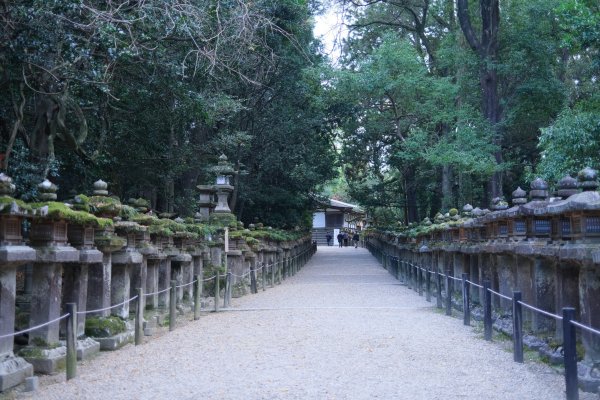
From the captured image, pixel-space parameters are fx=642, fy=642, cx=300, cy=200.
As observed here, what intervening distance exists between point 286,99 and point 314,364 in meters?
20.6

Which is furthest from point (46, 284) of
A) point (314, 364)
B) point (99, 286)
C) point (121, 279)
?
point (314, 364)

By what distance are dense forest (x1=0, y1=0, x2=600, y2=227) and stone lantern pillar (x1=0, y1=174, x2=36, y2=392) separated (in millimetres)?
4779

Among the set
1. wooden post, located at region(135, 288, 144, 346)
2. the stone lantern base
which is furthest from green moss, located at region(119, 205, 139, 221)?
the stone lantern base

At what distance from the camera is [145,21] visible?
12.7 metres

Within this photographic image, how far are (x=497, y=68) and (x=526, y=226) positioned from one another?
14.7 meters

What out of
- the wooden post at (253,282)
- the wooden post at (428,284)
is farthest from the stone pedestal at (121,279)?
the wooden post at (253,282)

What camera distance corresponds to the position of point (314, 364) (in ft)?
26.3

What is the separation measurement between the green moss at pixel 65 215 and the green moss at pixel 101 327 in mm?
1401

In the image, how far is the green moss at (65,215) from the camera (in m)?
7.30

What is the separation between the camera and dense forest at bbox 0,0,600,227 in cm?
1195

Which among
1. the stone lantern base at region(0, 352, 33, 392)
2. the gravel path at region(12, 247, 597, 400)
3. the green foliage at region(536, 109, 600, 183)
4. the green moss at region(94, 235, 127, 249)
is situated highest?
the green foliage at region(536, 109, 600, 183)

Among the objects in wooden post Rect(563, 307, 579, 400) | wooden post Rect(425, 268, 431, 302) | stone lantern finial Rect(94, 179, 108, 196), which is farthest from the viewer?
wooden post Rect(425, 268, 431, 302)

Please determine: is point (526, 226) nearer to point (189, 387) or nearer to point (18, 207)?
point (189, 387)

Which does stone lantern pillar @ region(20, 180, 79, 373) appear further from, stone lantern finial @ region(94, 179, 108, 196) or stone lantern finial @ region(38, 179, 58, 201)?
stone lantern finial @ region(94, 179, 108, 196)
